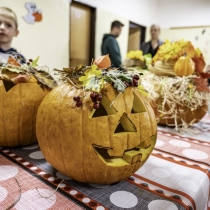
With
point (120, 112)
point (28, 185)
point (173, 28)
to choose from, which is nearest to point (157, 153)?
point (120, 112)

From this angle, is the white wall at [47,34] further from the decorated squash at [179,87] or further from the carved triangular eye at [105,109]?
the carved triangular eye at [105,109]

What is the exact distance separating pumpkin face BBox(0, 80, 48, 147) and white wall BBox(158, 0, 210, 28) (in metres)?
4.90

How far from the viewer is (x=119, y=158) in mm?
555

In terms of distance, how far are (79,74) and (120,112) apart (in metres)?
0.16

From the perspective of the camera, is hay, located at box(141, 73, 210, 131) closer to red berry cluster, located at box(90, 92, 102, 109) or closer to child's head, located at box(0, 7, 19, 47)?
red berry cluster, located at box(90, 92, 102, 109)

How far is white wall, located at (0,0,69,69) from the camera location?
264 cm

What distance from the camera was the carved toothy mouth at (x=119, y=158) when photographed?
54 cm

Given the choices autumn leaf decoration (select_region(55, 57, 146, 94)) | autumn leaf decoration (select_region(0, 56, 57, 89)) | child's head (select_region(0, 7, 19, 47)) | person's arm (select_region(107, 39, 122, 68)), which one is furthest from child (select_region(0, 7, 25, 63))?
person's arm (select_region(107, 39, 122, 68))

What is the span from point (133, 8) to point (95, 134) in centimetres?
464

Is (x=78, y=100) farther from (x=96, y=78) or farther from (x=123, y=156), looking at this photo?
(x=123, y=156)

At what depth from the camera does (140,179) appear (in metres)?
0.60

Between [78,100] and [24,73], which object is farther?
[24,73]

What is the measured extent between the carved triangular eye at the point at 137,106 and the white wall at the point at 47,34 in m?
2.11

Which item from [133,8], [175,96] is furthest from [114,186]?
[133,8]
